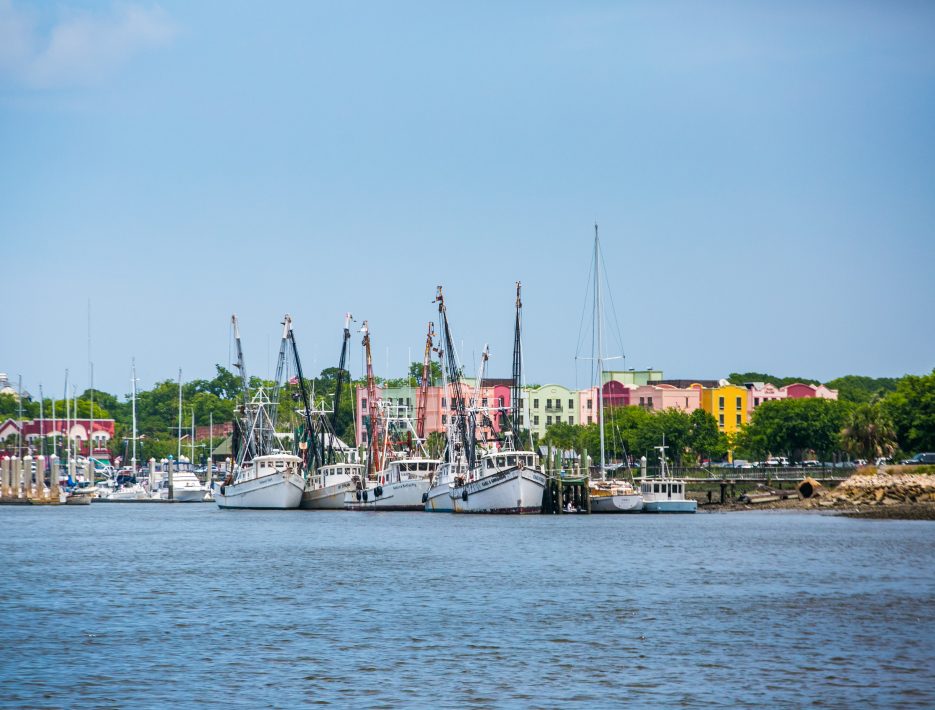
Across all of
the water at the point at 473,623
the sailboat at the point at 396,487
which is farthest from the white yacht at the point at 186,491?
the water at the point at 473,623

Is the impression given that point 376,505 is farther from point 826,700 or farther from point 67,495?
point 826,700

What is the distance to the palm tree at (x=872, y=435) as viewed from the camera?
504ft

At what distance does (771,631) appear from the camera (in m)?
42.1

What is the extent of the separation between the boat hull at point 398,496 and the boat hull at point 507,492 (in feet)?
54.1

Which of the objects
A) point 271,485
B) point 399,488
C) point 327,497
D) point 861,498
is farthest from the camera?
point 327,497

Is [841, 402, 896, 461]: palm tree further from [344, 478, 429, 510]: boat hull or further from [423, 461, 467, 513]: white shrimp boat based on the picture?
[344, 478, 429, 510]: boat hull

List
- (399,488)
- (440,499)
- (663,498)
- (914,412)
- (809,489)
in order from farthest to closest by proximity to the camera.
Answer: (914,412)
(809,489)
(399,488)
(440,499)
(663,498)

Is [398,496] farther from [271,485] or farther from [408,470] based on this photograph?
[271,485]

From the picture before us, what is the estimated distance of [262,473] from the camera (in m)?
146

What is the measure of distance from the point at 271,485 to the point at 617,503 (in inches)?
1559

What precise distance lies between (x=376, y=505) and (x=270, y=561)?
69.8 m

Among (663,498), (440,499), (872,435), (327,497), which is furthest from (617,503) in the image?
(872,435)

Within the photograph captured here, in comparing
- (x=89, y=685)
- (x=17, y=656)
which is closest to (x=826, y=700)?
(x=89, y=685)

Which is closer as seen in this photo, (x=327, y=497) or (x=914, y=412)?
(x=327, y=497)
